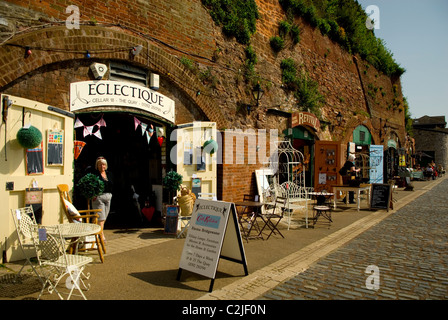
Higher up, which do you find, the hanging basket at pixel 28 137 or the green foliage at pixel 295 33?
the green foliage at pixel 295 33

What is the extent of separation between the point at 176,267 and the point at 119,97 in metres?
3.86

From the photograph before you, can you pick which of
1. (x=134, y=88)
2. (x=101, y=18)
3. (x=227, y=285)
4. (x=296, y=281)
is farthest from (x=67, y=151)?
(x=296, y=281)

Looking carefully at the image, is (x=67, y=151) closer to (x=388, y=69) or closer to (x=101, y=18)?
(x=101, y=18)

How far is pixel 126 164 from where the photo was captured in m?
10.6

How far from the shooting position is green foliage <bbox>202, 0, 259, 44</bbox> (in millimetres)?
9859

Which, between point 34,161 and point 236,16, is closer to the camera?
point 34,161

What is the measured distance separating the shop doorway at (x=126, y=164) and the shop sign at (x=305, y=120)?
19.4ft

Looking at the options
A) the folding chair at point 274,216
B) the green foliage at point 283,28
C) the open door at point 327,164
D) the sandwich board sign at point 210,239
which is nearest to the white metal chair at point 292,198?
the folding chair at point 274,216

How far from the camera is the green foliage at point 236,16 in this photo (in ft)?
32.3

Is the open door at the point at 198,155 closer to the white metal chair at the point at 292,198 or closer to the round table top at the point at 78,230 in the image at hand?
the white metal chair at the point at 292,198

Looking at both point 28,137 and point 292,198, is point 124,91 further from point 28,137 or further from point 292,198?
point 292,198

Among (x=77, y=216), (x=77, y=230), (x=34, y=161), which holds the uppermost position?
(x=34, y=161)

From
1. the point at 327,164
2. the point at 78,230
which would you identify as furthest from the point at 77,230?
the point at 327,164
